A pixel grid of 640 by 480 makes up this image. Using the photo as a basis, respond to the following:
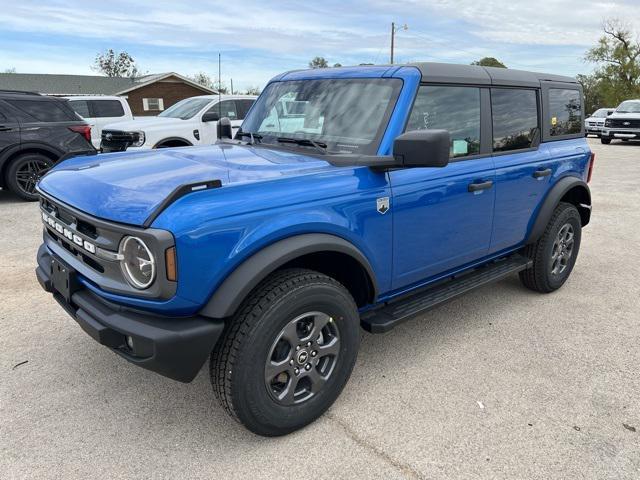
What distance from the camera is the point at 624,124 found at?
2109 cm

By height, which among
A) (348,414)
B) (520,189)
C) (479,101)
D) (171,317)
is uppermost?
(479,101)

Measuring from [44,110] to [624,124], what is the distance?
21704mm

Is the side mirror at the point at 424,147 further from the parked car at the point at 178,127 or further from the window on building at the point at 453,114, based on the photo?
the parked car at the point at 178,127

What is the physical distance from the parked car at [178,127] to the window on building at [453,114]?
20.4ft

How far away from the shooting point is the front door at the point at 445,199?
9.73 feet

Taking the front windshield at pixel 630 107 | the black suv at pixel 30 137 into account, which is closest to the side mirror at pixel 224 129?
the black suv at pixel 30 137

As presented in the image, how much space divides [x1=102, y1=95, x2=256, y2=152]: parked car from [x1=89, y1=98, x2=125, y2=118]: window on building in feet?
9.78

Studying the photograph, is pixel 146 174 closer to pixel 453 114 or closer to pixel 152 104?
pixel 453 114

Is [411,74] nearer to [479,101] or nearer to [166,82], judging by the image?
[479,101]

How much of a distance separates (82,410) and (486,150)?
3061 millimetres

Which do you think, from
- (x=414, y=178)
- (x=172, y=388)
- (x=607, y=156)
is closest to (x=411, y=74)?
(x=414, y=178)

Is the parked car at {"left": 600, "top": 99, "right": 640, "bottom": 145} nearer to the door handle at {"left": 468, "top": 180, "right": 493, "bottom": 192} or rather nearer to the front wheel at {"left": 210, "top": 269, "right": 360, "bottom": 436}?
the door handle at {"left": 468, "top": 180, "right": 493, "bottom": 192}

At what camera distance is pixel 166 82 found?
39688mm

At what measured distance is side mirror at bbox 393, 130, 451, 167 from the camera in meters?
2.54
